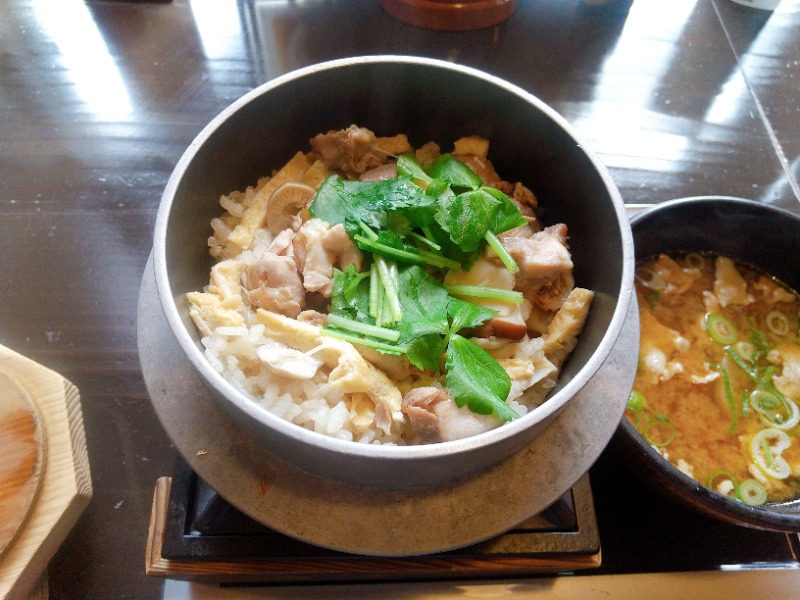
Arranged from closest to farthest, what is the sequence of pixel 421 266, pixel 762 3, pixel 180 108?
pixel 421 266, pixel 180 108, pixel 762 3

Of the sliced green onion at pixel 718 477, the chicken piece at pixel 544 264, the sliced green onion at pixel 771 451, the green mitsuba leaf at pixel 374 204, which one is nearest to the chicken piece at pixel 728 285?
the sliced green onion at pixel 771 451

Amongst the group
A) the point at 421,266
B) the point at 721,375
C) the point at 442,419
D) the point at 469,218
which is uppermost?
the point at 469,218

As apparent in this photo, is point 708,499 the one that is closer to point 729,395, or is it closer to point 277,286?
point 729,395

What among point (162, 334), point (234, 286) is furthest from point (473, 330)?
point (162, 334)

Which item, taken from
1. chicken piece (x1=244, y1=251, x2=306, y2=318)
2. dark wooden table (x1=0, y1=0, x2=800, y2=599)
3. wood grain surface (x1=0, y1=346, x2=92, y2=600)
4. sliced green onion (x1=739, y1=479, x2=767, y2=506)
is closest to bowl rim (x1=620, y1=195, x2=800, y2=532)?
sliced green onion (x1=739, y1=479, x2=767, y2=506)

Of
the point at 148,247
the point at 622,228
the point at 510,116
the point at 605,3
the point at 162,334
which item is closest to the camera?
the point at 622,228

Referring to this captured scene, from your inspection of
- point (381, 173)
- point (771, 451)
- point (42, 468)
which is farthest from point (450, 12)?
point (42, 468)

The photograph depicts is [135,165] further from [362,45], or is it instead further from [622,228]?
[622,228]
